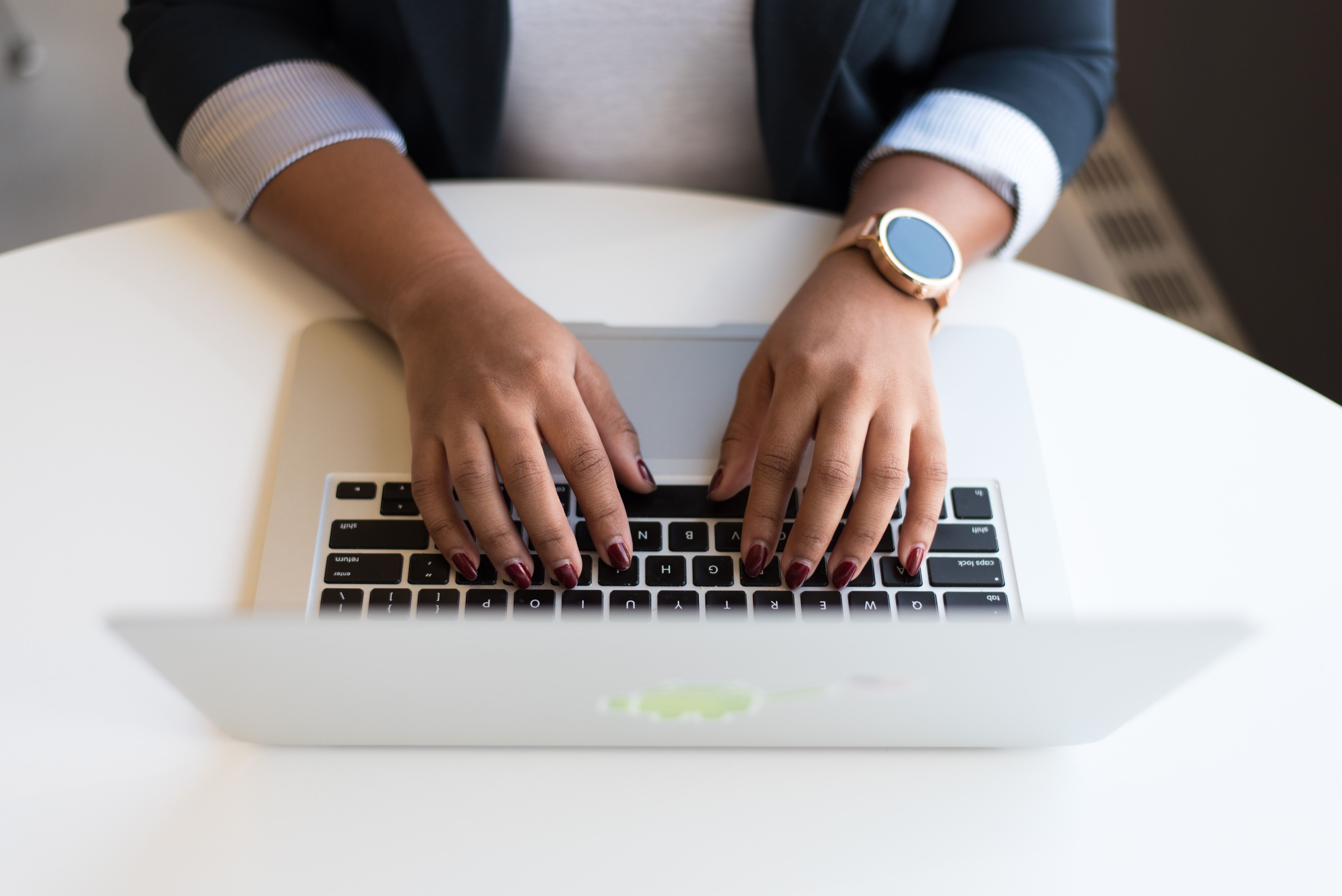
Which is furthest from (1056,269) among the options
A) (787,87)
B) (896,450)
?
(896,450)

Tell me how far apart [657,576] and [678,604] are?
0.02 meters

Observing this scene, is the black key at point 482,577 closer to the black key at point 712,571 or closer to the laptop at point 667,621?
the laptop at point 667,621

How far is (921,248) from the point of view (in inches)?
25.6

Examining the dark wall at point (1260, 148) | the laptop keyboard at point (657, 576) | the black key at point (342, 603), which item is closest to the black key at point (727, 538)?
the laptop keyboard at point (657, 576)

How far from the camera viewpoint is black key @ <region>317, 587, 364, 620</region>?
525 millimetres

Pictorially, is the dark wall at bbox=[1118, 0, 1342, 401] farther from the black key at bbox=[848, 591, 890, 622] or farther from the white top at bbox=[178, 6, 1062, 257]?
the black key at bbox=[848, 591, 890, 622]

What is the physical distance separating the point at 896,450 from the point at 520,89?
1.57ft

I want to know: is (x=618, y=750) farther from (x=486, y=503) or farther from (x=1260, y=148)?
(x=1260, y=148)

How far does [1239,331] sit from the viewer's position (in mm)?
1514

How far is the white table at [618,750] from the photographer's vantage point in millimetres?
471

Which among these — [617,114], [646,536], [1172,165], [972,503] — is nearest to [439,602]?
[646,536]

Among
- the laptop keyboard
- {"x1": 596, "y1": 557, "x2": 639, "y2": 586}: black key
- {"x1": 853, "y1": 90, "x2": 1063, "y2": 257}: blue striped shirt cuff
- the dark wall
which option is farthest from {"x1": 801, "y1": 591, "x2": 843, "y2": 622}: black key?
the dark wall

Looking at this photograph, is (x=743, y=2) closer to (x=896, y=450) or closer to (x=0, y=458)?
(x=896, y=450)

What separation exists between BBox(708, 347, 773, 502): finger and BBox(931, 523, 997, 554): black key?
0.41ft
